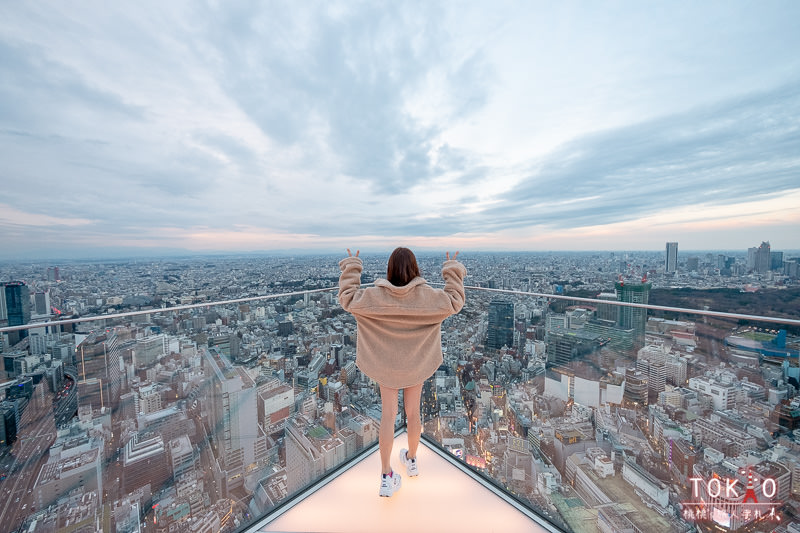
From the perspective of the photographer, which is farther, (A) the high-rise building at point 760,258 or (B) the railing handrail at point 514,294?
(A) the high-rise building at point 760,258

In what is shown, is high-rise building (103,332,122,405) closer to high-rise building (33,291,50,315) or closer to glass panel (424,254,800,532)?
high-rise building (33,291,50,315)

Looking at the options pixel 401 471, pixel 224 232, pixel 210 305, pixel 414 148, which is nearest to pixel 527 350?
pixel 401 471

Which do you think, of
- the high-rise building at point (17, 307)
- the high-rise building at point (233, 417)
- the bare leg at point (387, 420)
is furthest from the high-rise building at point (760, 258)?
the high-rise building at point (17, 307)

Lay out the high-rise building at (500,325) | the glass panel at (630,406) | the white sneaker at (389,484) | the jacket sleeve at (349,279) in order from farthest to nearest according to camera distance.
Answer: the high-rise building at (500,325)
the white sneaker at (389,484)
the jacket sleeve at (349,279)
the glass panel at (630,406)

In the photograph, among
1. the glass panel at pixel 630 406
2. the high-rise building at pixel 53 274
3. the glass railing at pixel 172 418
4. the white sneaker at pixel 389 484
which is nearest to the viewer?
the glass panel at pixel 630 406

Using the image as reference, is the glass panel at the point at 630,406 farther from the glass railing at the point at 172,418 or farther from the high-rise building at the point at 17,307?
the high-rise building at the point at 17,307

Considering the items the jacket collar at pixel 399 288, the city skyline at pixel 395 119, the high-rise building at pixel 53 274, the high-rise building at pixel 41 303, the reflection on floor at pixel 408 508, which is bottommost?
the reflection on floor at pixel 408 508

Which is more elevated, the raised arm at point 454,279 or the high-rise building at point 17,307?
the raised arm at point 454,279

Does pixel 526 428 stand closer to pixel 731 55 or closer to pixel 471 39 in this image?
pixel 471 39
